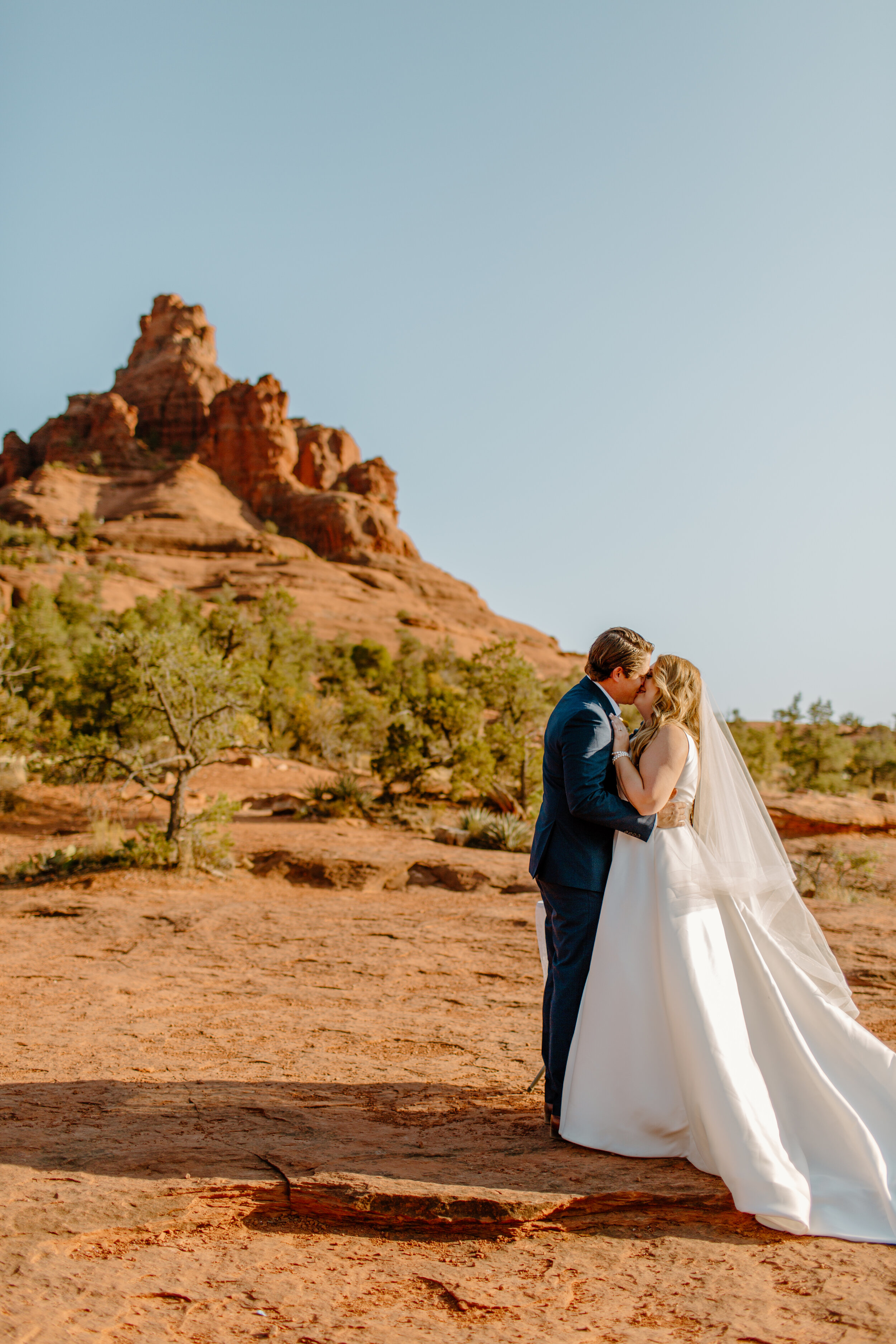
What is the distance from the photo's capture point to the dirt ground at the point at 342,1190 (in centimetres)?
246

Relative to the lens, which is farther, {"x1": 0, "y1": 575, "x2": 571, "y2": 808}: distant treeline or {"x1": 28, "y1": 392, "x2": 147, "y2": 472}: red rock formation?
{"x1": 28, "y1": 392, "x2": 147, "y2": 472}: red rock formation

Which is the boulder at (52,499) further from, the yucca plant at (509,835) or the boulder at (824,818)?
the boulder at (824,818)

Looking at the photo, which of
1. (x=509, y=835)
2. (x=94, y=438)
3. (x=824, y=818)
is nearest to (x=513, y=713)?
(x=509, y=835)

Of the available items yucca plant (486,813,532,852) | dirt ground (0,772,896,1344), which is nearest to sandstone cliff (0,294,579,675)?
yucca plant (486,813,532,852)

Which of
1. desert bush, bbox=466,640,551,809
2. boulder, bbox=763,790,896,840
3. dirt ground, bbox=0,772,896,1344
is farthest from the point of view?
desert bush, bbox=466,640,551,809

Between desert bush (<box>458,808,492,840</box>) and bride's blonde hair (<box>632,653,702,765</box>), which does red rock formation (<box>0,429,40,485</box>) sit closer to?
desert bush (<box>458,808,492,840</box>)

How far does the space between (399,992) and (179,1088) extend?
2455mm

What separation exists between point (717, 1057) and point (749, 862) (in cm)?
88

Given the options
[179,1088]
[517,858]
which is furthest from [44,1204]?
[517,858]

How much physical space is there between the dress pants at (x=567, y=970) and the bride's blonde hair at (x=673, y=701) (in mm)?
679

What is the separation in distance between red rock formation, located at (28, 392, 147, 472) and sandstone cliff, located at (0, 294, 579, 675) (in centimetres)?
20

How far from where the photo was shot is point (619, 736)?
12.8ft

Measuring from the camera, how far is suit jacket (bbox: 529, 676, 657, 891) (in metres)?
3.70

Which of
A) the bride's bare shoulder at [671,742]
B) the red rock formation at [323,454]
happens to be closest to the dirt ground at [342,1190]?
the bride's bare shoulder at [671,742]
